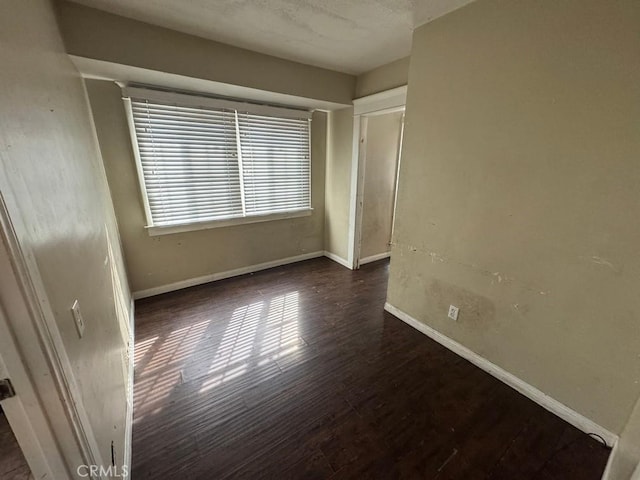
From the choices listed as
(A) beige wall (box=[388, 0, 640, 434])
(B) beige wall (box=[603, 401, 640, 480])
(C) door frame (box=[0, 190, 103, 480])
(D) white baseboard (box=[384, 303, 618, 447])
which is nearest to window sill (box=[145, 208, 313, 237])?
(A) beige wall (box=[388, 0, 640, 434])

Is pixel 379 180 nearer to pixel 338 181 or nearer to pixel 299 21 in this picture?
pixel 338 181

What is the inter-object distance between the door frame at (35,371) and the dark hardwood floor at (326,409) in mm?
805

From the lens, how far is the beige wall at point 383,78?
250cm

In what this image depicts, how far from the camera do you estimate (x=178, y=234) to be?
2.88 meters

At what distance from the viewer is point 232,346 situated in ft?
6.93

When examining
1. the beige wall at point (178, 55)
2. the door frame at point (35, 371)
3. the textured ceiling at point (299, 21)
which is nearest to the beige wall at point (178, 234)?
the beige wall at point (178, 55)

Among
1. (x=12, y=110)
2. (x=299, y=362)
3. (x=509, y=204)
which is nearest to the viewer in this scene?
(x=12, y=110)

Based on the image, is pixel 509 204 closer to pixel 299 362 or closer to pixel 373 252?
pixel 299 362

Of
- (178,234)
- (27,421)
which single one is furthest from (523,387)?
(178,234)

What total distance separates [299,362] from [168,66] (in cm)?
259

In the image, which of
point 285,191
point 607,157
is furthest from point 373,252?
point 607,157

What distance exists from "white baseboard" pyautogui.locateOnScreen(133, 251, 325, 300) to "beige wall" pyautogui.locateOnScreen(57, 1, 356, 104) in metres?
2.15

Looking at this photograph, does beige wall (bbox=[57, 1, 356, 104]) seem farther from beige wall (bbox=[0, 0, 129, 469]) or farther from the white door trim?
the white door trim

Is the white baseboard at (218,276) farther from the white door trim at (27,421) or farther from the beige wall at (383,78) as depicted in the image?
the white door trim at (27,421)
